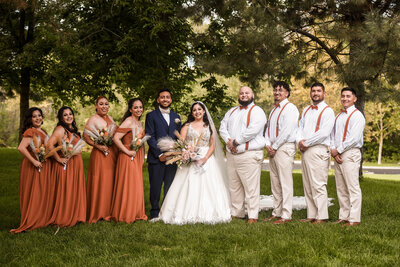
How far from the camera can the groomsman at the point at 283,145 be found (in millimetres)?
6617

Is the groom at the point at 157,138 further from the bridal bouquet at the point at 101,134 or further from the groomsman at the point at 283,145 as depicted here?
the groomsman at the point at 283,145

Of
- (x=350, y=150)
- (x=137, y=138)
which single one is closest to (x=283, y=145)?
(x=350, y=150)

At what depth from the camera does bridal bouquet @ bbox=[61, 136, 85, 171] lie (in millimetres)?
6590

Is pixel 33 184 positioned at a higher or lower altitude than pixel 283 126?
lower

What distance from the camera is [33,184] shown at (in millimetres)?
6465

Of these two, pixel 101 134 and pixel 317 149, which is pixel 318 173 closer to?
pixel 317 149

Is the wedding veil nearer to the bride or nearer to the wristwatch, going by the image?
the bride

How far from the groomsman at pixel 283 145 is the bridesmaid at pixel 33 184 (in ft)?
12.3

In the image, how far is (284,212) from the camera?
6.70 metres

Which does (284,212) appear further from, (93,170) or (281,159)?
(93,170)

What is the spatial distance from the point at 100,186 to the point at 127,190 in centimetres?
50

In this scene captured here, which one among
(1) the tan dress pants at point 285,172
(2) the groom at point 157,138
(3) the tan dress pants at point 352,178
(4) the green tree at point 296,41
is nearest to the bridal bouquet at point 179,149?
(2) the groom at point 157,138

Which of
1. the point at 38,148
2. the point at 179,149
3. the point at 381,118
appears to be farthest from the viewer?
the point at 381,118

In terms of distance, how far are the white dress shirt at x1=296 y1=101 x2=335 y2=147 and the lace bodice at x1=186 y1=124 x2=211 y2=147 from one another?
5.06 feet
